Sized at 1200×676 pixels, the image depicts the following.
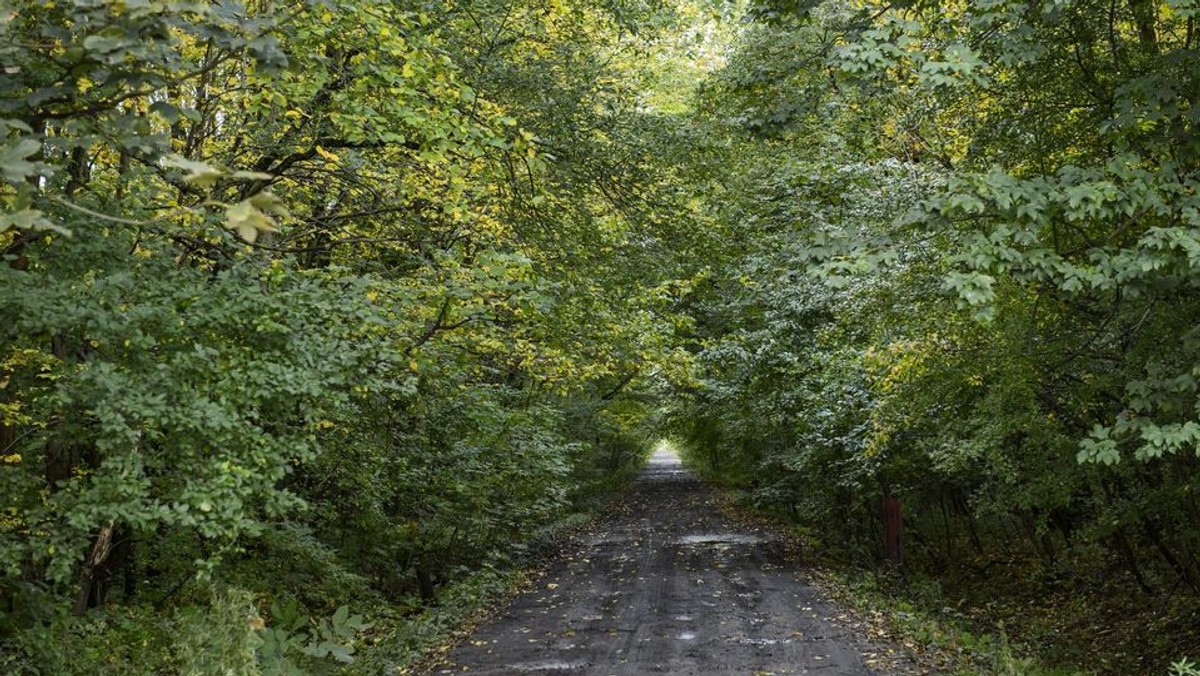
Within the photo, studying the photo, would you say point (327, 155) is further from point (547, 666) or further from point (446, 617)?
point (446, 617)

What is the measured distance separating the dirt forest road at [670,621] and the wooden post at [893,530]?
1987 mm

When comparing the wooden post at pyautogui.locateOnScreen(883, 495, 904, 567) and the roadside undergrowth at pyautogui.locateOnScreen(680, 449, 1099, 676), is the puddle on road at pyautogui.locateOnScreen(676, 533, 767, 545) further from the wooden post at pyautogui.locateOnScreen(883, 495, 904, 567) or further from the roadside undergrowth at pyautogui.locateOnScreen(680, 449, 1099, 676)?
the wooden post at pyautogui.locateOnScreen(883, 495, 904, 567)

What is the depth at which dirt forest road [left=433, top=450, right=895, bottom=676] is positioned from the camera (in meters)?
10.1

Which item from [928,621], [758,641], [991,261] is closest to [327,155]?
[991,261]

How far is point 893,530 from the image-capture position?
61.5 ft

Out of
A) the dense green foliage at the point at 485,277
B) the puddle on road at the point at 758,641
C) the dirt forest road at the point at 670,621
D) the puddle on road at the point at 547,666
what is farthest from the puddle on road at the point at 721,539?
the puddle on road at the point at 547,666

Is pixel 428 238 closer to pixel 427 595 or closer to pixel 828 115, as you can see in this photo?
pixel 828 115

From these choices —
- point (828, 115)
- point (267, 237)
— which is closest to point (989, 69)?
point (828, 115)

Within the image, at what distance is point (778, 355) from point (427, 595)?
306 inches

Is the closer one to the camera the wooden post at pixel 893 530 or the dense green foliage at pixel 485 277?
the dense green foliage at pixel 485 277

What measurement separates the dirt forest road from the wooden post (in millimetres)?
1987

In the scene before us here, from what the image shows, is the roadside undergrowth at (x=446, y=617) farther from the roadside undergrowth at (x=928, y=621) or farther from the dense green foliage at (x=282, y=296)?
the roadside undergrowth at (x=928, y=621)

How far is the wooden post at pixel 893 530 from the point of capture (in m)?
18.5

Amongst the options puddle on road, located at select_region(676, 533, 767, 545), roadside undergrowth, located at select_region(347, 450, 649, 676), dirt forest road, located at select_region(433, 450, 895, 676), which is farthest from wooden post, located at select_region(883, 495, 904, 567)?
roadside undergrowth, located at select_region(347, 450, 649, 676)
